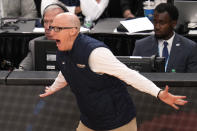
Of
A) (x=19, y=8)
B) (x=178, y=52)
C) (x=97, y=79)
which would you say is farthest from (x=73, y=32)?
(x=19, y=8)

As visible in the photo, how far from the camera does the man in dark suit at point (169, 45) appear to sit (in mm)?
3508

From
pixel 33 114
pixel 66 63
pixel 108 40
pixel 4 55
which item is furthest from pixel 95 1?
pixel 66 63

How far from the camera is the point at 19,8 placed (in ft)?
19.0

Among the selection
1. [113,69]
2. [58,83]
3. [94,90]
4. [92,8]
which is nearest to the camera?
[113,69]

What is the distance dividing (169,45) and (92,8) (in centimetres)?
167

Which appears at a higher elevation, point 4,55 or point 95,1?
point 95,1

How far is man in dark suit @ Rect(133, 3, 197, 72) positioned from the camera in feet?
11.5

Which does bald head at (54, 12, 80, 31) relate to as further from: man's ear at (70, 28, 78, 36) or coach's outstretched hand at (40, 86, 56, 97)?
coach's outstretched hand at (40, 86, 56, 97)

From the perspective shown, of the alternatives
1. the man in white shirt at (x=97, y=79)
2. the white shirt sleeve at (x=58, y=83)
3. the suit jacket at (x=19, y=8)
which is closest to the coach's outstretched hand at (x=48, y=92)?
the white shirt sleeve at (x=58, y=83)

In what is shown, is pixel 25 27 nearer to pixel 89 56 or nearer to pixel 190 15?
pixel 190 15

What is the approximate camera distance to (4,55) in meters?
5.03

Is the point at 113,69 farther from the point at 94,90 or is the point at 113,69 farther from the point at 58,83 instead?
the point at 58,83

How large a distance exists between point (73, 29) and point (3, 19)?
3355mm

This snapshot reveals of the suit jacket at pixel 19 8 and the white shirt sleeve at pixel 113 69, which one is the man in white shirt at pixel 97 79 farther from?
the suit jacket at pixel 19 8
